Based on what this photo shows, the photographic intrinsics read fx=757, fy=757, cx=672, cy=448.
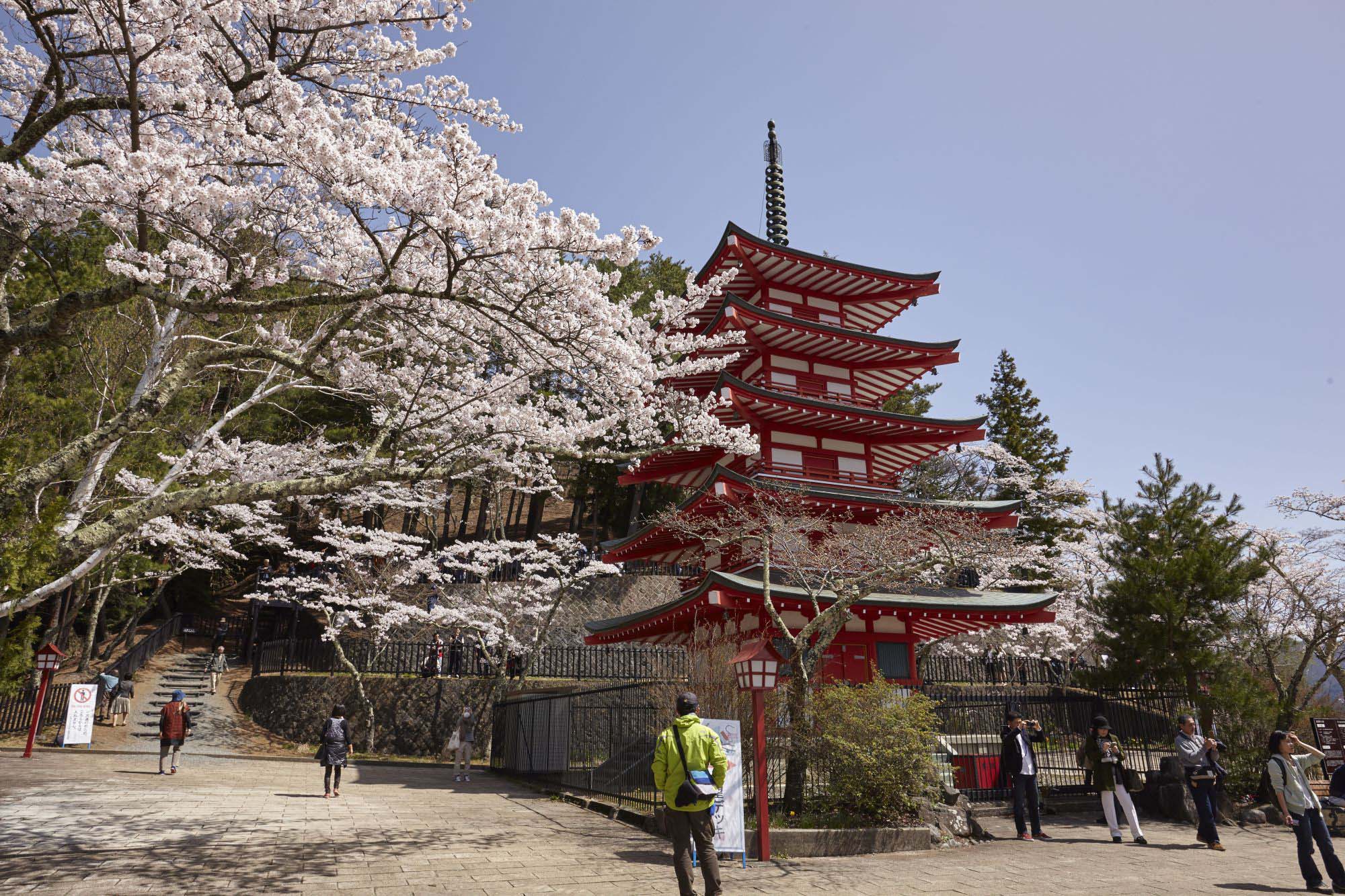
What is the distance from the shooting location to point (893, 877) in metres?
8.48

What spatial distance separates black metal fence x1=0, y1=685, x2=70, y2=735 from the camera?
68.1 ft

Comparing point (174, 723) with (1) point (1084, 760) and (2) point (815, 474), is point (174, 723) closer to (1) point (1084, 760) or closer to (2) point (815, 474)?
(2) point (815, 474)

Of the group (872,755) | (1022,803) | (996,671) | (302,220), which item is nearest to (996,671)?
(996,671)

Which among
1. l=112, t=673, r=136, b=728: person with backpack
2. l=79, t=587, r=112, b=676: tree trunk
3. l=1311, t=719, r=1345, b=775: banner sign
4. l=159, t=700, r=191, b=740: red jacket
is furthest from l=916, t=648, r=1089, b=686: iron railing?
l=79, t=587, r=112, b=676: tree trunk

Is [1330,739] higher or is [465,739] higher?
[1330,739]

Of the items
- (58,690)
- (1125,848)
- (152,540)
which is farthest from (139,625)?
(1125,848)

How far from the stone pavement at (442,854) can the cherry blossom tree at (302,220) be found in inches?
125

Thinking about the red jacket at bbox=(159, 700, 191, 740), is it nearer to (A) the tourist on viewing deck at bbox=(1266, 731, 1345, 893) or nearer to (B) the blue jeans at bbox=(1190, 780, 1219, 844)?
(B) the blue jeans at bbox=(1190, 780, 1219, 844)

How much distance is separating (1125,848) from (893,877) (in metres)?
4.41

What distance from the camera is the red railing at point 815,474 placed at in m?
18.7

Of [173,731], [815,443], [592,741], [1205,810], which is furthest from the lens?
[815,443]

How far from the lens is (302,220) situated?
29.1 ft

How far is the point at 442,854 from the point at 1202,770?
9.95 metres

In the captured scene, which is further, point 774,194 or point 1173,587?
point 774,194
